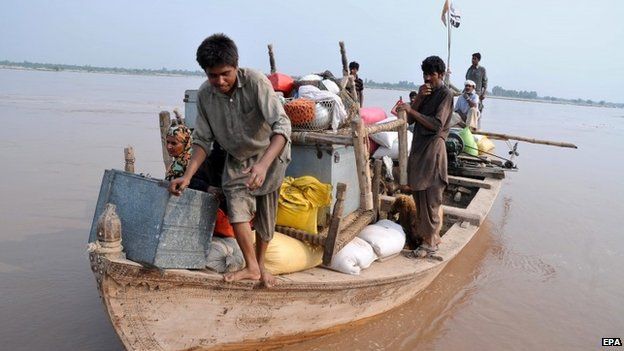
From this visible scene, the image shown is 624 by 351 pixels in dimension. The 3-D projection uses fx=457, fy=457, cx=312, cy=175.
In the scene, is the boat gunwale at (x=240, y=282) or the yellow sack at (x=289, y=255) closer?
the boat gunwale at (x=240, y=282)

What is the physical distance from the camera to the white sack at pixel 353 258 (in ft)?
10.9

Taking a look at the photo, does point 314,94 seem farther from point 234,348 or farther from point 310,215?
point 234,348

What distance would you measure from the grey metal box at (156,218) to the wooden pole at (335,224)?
3.07ft

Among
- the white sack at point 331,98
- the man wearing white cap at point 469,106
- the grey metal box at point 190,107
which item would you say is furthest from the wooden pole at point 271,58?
the man wearing white cap at point 469,106

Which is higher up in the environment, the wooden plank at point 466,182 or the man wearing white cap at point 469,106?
the man wearing white cap at point 469,106

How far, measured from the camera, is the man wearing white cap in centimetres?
759

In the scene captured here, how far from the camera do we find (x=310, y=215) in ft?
10.7

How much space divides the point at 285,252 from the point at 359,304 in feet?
2.96

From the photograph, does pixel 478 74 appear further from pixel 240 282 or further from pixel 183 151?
pixel 240 282

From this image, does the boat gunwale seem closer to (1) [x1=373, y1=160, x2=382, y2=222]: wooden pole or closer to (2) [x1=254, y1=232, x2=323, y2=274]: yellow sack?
(2) [x1=254, y1=232, x2=323, y2=274]: yellow sack

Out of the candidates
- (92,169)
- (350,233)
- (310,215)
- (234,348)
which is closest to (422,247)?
(350,233)

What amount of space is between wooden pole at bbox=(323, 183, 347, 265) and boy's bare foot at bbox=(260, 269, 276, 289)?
21.8 inches

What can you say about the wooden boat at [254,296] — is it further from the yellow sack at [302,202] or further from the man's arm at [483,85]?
the man's arm at [483,85]

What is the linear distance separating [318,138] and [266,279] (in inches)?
42.1
